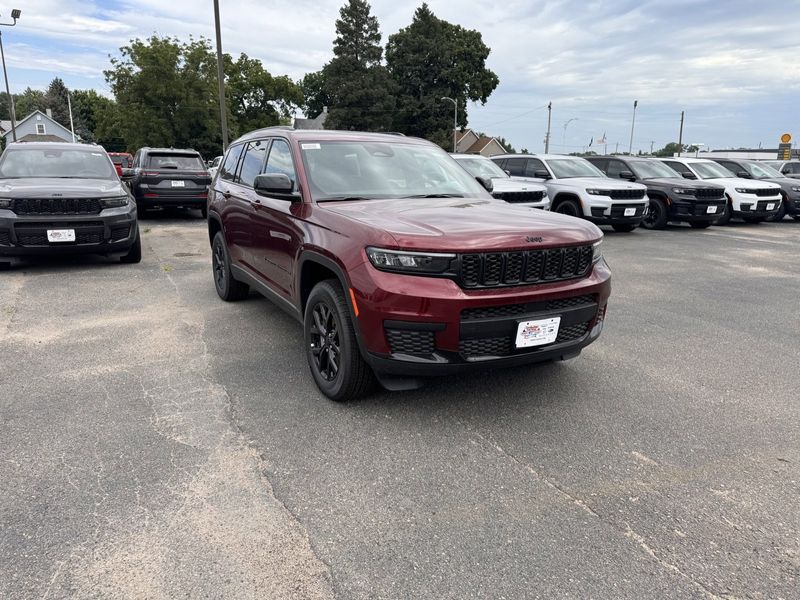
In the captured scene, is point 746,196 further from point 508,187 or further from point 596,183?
point 508,187

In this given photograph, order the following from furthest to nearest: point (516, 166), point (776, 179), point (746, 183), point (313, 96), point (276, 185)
Answer: point (313, 96), point (776, 179), point (746, 183), point (516, 166), point (276, 185)

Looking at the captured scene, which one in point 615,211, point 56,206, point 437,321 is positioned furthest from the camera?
point 615,211

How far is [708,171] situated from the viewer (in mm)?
15625

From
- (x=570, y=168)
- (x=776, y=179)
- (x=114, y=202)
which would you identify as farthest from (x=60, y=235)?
(x=776, y=179)

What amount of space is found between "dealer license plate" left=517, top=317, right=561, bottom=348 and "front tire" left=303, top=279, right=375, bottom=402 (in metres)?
0.94

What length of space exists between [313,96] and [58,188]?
80984 mm

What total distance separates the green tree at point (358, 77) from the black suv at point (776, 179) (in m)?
39.4

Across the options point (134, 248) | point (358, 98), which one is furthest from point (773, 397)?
point (358, 98)

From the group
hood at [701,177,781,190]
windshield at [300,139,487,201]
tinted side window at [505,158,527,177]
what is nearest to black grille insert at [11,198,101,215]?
windshield at [300,139,487,201]

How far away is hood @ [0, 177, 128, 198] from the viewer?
23.0 ft

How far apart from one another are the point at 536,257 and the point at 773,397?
2.10 m

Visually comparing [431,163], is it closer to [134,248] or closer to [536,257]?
[536,257]

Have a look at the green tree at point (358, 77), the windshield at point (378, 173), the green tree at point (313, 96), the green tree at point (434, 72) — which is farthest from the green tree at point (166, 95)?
the green tree at point (313, 96)

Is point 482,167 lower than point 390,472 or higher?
higher
